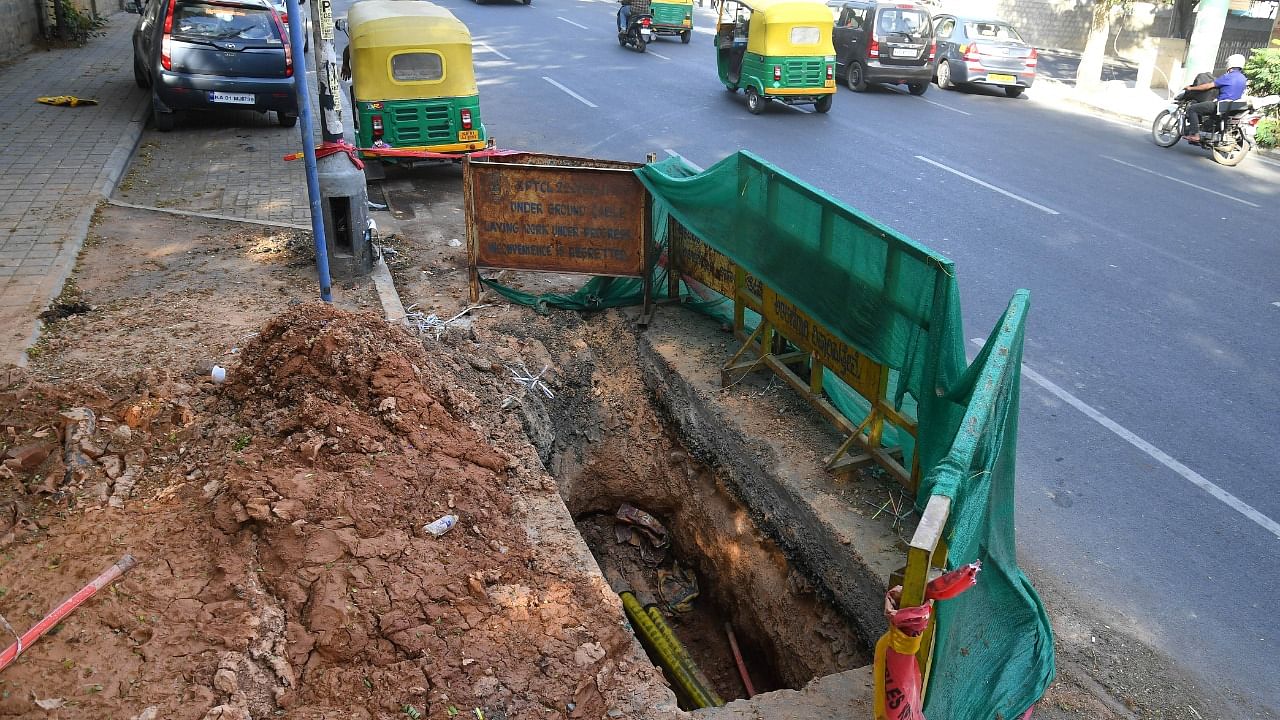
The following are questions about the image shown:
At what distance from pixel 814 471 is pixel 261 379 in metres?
3.53

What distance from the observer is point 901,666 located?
3234 millimetres

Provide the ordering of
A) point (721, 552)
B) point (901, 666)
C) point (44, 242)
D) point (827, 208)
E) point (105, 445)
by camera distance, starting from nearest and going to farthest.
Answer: point (901, 666)
point (105, 445)
point (827, 208)
point (721, 552)
point (44, 242)

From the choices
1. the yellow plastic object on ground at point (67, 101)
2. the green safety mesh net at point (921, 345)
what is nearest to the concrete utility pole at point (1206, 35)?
the green safety mesh net at point (921, 345)

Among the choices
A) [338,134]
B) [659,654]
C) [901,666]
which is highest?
[338,134]

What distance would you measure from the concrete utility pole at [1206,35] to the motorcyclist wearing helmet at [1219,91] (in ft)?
14.2

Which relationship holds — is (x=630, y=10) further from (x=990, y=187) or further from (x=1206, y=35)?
(x=990, y=187)

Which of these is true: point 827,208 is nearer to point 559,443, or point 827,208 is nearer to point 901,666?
point 559,443

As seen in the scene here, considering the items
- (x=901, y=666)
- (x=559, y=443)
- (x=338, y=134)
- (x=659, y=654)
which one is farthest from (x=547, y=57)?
(x=901, y=666)

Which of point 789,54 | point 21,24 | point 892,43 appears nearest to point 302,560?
point 789,54

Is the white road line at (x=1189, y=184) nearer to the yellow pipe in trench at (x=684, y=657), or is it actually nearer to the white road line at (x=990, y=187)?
the white road line at (x=990, y=187)

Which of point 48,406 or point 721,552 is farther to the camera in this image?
point 721,552

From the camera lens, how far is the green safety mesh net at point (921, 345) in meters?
3.70

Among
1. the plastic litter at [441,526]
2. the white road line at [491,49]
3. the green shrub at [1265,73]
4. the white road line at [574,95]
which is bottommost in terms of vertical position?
the plastic litter at [441,526]

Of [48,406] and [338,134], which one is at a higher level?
[338,134]
